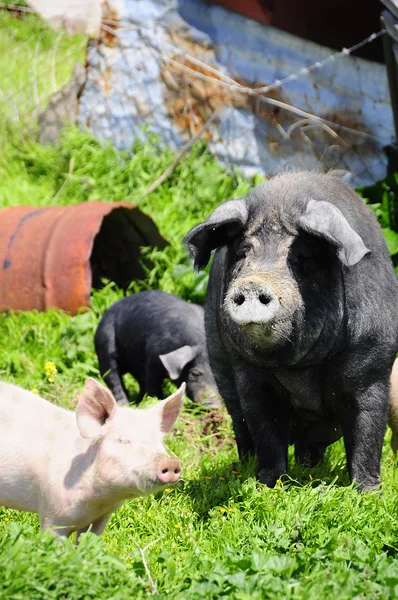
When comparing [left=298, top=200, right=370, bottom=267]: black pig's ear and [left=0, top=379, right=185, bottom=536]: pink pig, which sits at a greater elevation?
[left=298, top=200, right=370, bottom=267]: black pig's ear

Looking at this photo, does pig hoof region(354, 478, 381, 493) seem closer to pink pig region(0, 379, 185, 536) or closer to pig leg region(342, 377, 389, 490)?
pig leg region(342, 377, 389, 490)

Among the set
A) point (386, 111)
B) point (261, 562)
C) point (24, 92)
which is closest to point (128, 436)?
point (261, 562)

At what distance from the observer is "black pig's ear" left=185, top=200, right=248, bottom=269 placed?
15.7 feet

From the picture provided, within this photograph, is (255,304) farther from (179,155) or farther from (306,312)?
(179,155)

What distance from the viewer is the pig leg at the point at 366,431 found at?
4.85 meters

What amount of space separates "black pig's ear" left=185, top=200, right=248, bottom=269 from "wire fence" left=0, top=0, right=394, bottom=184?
477 cm

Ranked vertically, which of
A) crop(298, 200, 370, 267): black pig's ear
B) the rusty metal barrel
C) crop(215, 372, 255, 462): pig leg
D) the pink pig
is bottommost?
the rusty metal barrel

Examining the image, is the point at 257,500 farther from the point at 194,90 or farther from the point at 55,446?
the point at 194,90

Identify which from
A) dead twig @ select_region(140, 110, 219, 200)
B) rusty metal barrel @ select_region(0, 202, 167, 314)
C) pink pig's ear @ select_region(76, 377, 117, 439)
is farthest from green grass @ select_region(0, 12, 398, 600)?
dead twig @ select_region(140, 110, 219, 200)

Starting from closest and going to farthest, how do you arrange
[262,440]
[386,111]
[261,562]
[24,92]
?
[261,562] < [262,440] < [386,111] < [24,92]

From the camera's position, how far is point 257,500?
4.61 meters

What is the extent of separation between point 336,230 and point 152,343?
3629 millimetres

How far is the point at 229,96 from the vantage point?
1008 centimetres

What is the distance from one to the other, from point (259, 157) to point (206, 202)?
0.77 m
